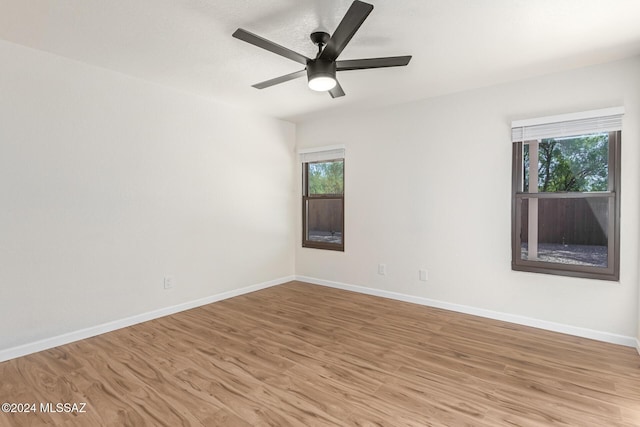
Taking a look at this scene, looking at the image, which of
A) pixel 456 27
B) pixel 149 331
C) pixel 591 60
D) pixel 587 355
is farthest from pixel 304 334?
pixel 591 60

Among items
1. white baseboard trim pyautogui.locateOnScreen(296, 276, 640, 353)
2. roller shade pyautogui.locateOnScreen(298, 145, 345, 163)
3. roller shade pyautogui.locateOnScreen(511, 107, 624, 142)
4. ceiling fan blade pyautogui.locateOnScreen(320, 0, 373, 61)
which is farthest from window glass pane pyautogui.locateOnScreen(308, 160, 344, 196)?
ceiling fan blade pyautogui.locateOnScreen(320, 0, 373, 61)

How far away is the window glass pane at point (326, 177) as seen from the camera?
15.5 feet

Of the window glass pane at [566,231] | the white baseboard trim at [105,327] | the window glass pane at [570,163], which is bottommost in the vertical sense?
the white baseboard trim at [105,327]

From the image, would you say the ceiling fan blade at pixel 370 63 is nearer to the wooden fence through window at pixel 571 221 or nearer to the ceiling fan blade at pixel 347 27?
the ceiling fan blade at pixel 347 27

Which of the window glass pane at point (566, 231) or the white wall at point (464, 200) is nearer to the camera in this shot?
Answer: the white wall at point (464, 200)

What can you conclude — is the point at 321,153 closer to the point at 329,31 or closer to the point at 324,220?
the point at 324,220

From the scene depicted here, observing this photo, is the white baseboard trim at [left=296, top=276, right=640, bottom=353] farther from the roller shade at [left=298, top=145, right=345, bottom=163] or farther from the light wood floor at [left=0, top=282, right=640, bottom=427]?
the roller shade at [left=298, top=145, right=345, bottom=163]

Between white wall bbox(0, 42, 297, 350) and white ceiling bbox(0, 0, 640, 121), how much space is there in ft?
1.17

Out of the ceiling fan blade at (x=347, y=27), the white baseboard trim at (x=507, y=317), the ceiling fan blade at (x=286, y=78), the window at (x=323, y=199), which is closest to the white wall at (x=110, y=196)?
the window at (x=323, y=199)

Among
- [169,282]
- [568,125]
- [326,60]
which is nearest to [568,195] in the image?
[568,125]

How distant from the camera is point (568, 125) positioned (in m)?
2.96

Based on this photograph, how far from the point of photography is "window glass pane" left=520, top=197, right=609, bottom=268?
2.91 m

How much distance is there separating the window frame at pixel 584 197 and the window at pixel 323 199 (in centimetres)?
216

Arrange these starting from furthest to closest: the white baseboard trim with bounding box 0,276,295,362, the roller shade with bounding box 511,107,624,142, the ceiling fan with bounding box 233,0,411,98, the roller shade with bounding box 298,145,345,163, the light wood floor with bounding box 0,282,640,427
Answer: the roller shade with bounding box 298,145,345,163, the roller shade with bounding box 511,107,624,142, the white baseboard trim with bounding box 0,276,295,362, the ceiling fan with bounding box 233,0,411,98, the light wood floor with bounding box 0,282,640,427
